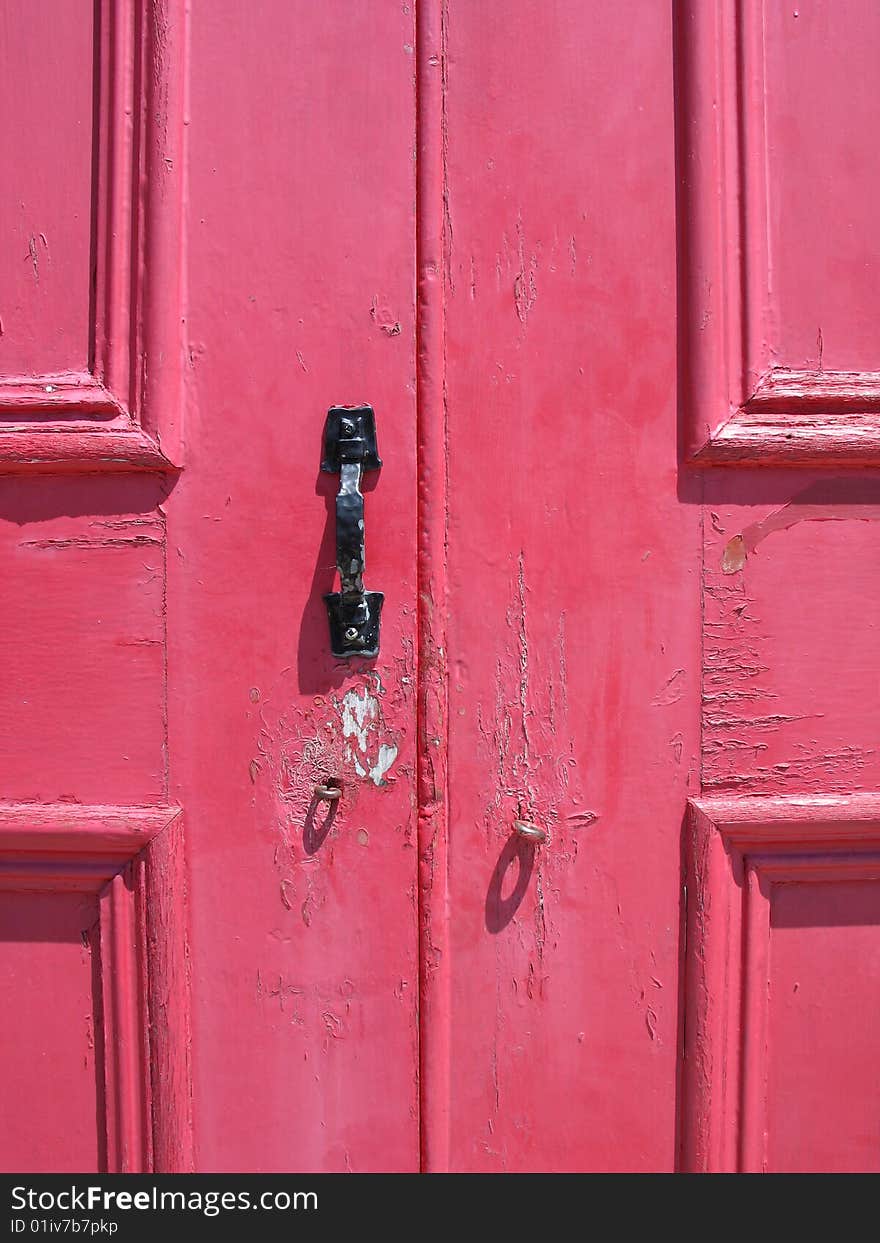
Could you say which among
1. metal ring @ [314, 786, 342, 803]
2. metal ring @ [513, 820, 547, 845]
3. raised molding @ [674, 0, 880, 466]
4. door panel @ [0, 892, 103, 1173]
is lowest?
door panel @ [0, 892, 103, 1173]

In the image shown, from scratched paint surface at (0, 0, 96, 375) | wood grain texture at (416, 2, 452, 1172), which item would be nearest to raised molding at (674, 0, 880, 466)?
wood grain texture at (416, 2, 452, 1172)

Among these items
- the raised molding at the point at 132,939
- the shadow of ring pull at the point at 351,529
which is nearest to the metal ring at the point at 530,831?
the shadow of ring pull at the point at 351,529

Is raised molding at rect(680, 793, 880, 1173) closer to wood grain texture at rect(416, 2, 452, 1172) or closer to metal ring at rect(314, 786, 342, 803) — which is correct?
wood grain texture at rect(416, 2, 452, 1172)

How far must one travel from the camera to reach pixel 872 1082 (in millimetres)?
867

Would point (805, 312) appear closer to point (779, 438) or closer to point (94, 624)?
point (779, 438)

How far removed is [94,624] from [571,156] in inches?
28.8

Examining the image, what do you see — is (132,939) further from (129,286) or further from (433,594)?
(129,286)

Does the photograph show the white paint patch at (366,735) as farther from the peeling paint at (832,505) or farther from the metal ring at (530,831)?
the peeling paint at (832,505)

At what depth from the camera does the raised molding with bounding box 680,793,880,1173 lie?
839mm

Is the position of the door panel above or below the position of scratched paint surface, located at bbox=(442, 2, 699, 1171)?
below

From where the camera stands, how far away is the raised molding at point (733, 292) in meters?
0.82

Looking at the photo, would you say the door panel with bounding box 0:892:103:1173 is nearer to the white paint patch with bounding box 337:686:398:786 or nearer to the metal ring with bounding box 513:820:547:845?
the white paint patch with bounding box 337:686:398:786

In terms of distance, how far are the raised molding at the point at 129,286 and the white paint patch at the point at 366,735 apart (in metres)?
0.33
